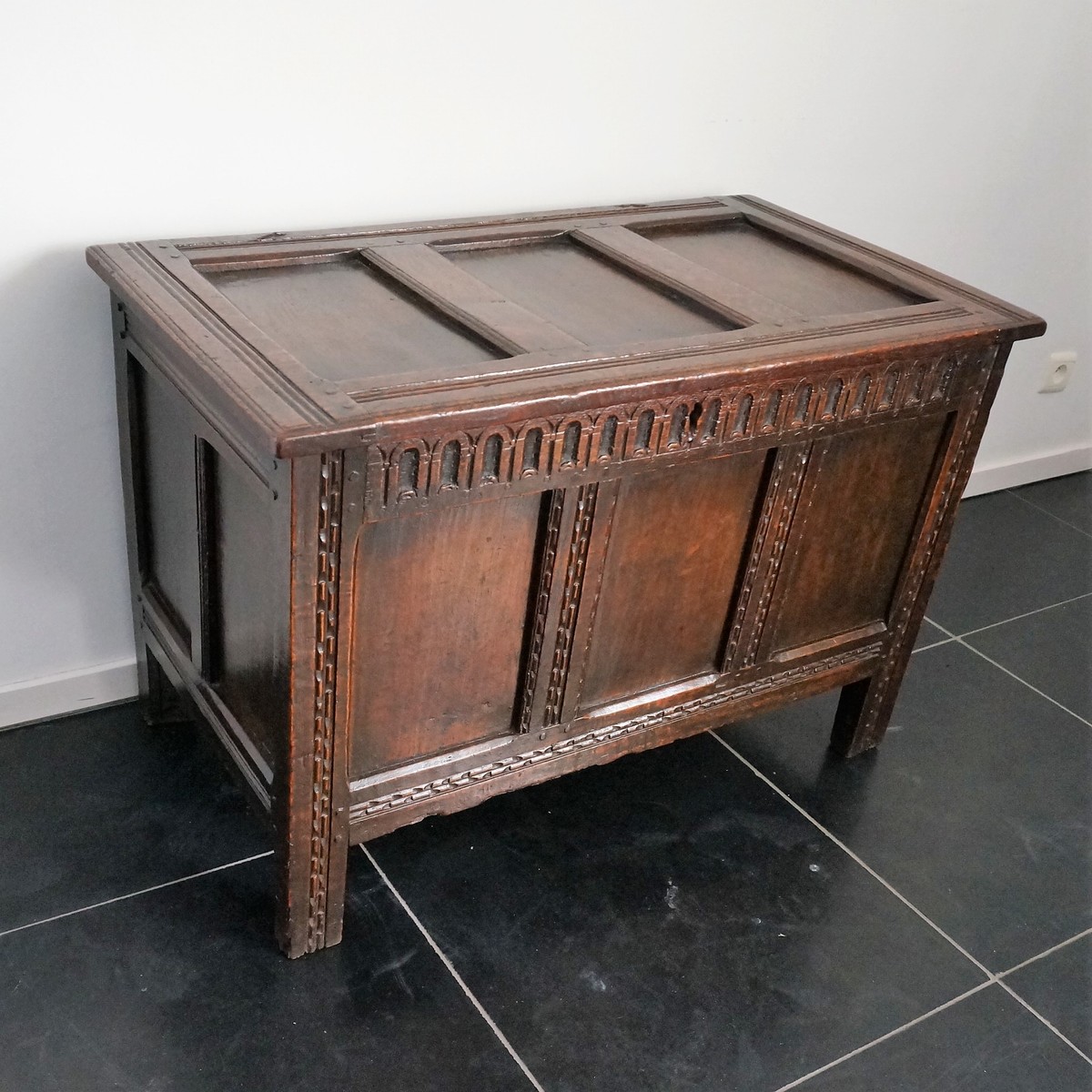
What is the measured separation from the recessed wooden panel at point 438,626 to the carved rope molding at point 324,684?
48 mm

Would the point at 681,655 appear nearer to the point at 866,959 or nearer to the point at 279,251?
the point at 866,959

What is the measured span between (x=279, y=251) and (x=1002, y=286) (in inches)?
71.2

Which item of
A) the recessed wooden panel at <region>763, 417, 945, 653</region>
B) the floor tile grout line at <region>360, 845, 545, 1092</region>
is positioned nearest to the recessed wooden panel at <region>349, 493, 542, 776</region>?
the floor tile grout line at <region>360, 845, 545, 1092</region>

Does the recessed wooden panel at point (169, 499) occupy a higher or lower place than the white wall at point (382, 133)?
lower

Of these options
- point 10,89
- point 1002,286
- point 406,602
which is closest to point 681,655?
point 406,602

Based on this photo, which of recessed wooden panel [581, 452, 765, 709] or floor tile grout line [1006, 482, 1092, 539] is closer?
recessed wooden panel [581, 452, 765, 709]

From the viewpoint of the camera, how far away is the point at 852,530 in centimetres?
189

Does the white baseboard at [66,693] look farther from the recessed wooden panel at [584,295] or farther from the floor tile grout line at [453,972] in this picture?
the recessed wooden panel at [584,295]

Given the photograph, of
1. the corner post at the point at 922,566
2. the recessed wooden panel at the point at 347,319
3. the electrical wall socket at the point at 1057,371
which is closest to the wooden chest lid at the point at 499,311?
the recessed wooden panel at the point at 347,319

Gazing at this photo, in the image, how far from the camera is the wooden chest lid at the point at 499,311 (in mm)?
1366

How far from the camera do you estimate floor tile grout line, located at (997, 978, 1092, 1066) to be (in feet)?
5.50

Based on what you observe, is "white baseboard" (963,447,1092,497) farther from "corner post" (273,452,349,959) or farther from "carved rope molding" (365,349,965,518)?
"corner post" (273,452,349,959)

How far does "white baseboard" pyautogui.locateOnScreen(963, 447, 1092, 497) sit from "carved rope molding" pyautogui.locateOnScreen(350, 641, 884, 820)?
1207 mm

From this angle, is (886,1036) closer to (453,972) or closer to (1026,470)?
(453,972)
